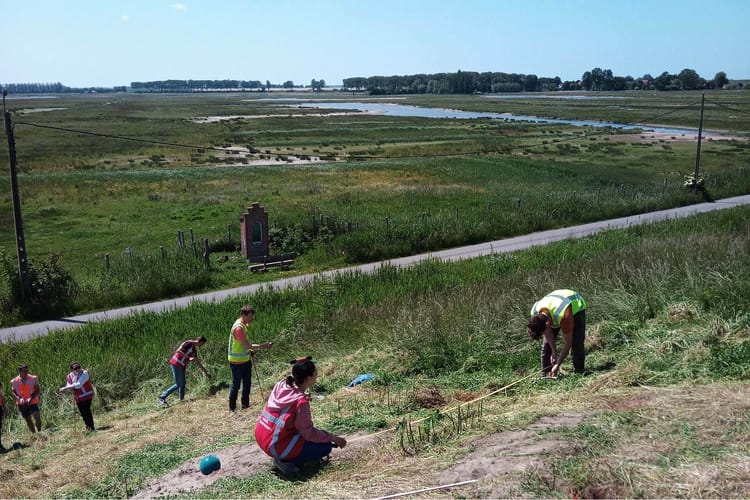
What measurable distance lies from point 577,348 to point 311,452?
4.42 metres

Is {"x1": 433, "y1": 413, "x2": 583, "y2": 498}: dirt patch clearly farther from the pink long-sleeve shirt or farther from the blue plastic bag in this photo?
the blue plastic bag

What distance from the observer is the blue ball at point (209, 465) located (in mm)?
7574

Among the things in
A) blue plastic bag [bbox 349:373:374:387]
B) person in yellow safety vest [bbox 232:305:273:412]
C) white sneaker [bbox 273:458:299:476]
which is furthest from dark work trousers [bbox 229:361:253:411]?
white sneaker [bbox 273:458:299:476]

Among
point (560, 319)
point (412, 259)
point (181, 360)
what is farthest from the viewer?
point (412, 259)

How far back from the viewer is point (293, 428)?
23.3ft

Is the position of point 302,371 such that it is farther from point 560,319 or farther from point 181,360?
point 181,360

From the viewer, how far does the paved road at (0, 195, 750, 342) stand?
20.7 meters

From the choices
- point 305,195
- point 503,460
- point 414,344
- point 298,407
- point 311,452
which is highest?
point 298,407

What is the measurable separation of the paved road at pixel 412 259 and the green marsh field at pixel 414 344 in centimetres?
101

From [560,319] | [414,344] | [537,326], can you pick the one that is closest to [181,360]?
[414,344]

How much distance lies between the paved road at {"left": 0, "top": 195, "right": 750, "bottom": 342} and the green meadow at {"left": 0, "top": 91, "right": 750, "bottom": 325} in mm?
886

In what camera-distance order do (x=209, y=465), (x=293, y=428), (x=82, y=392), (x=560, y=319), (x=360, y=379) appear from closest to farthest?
(x=293, y=428), (x=209, y=465), (x=560, y=319), (x=82, y=392), (x=360, y=379)

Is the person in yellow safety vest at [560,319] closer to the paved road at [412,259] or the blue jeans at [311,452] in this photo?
the blue jeans at [311,452]

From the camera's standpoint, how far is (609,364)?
10258 millimetres
